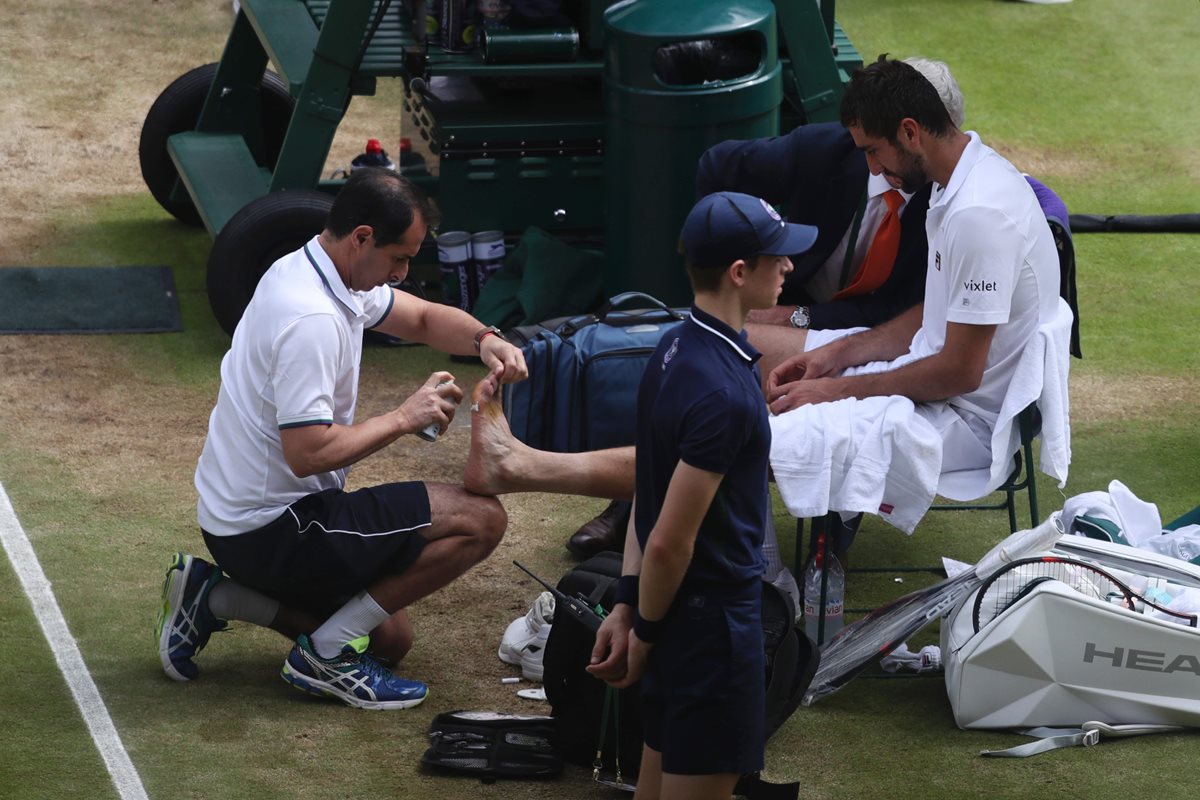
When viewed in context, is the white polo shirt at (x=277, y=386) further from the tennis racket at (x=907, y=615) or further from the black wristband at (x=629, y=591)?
the tennis racket at (x=907, y=615)

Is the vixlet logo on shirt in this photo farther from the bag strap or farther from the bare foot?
the bag strap

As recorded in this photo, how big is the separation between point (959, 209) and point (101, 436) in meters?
3.25

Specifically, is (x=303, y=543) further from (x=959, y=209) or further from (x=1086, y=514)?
(x=1086, y=514)

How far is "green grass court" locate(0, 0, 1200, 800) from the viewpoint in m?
3.79

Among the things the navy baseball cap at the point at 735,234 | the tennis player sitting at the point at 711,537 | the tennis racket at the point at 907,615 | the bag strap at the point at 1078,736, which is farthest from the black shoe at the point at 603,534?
the navy baseball cap at the point at 735,234

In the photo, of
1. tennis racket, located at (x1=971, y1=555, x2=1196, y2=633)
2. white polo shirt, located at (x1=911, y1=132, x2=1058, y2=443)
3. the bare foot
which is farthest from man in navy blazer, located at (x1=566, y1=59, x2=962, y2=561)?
tennis racket, located at (x1=971, y1=555, x2=1196, y2=633)

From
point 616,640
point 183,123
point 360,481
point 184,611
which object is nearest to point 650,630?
point 616,640

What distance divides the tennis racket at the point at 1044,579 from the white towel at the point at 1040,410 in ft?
0.89

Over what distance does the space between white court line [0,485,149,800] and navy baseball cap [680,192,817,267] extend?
1.89m

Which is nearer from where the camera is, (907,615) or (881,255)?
(907,615)

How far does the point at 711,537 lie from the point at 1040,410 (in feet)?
5.29

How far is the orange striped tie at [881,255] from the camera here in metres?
4.79

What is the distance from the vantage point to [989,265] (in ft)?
13.1

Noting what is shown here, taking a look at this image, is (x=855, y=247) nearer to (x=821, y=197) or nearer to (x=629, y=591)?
(x=821, y=197)
